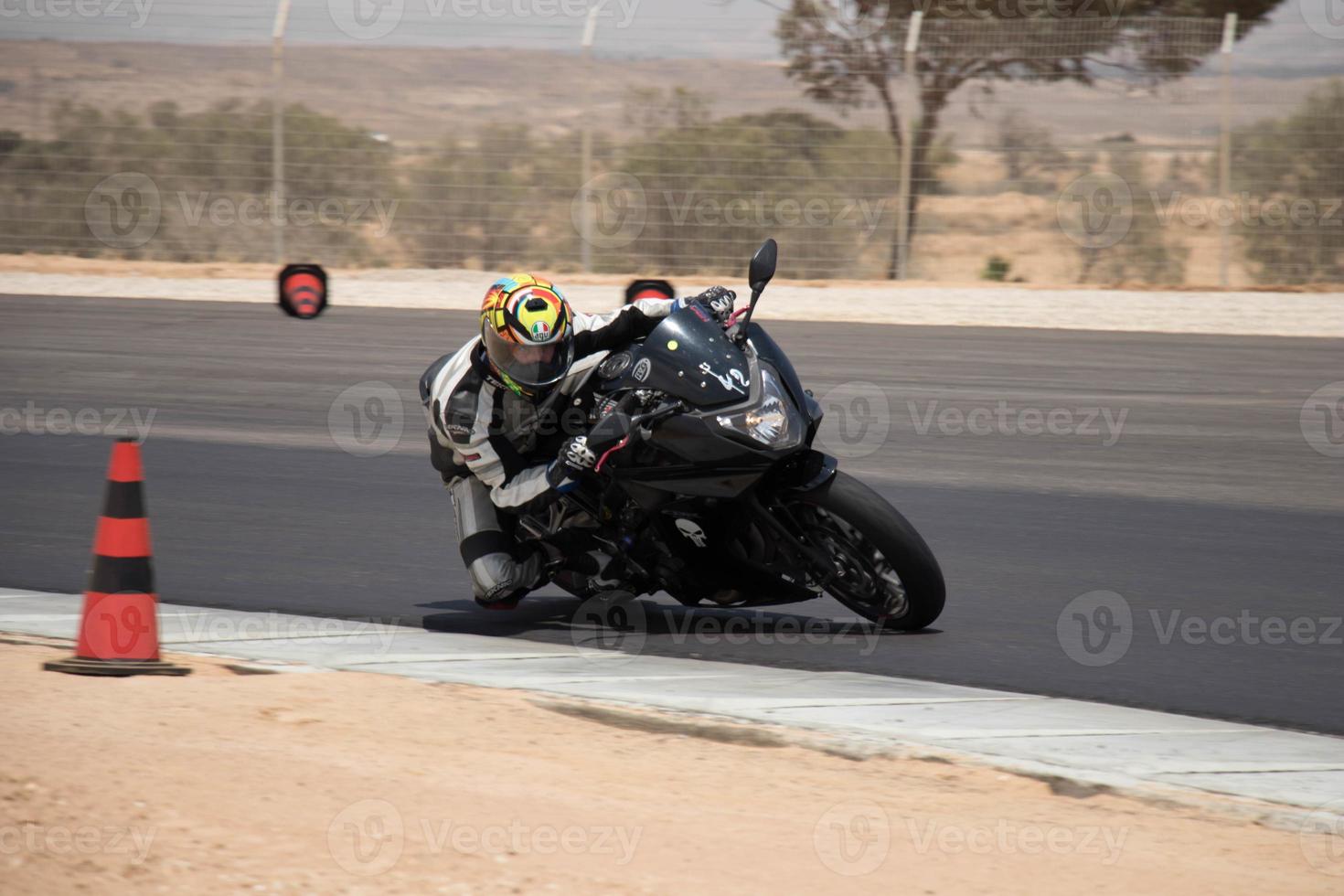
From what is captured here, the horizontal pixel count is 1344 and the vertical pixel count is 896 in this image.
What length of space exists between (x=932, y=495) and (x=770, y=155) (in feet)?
41.6

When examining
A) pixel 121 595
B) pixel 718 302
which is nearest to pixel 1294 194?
pixel 718 302

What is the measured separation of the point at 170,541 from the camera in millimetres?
8758

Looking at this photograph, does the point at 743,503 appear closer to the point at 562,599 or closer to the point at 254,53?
the point at 562,599

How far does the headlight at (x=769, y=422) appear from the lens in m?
6.12

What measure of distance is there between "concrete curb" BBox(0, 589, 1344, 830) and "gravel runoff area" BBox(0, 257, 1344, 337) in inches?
457

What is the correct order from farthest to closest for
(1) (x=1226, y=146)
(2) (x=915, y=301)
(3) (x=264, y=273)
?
1. (3) (x=264, y=273)
2. (1) (x=1226, y=146)
3. (2) (x=915, y=301)

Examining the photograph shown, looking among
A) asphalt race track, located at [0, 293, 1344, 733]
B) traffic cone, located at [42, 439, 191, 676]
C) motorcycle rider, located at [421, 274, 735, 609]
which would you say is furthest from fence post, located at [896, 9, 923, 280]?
traffic cone, located at [42, 439, 191, 676]

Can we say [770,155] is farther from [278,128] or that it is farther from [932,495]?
[932,495]

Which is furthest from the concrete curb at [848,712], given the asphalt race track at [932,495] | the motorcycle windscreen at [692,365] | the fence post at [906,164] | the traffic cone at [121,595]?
the fence post at [906,164]

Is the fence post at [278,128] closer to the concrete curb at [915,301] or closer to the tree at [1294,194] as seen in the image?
the concrete curb at [915,301]

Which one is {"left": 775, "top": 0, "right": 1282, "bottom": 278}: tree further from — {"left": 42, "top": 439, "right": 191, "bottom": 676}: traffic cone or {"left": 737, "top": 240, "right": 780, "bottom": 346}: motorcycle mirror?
{"left": 42, "top": 439, "right": 191, "bottom": 676}: traffic cone

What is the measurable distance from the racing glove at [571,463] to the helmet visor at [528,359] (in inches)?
11.2

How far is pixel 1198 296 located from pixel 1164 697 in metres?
14.2

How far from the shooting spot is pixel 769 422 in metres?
6.14
